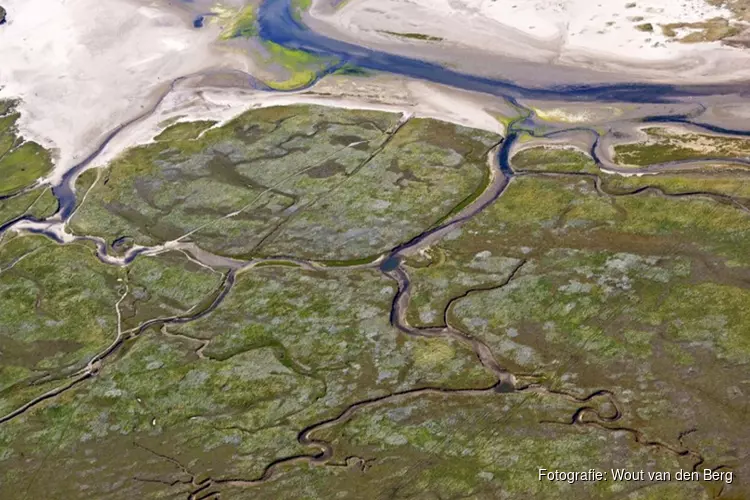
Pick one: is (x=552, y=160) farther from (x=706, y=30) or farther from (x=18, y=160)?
(x=18, y=160)

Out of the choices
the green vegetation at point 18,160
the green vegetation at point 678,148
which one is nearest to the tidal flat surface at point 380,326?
the green vegetation at point 678,148

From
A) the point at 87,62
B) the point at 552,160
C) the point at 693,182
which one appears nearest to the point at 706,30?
the point at 693,182

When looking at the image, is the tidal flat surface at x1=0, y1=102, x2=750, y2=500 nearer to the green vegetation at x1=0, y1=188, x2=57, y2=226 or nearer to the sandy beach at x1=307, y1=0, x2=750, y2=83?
the green vegetation at x1=0, y1=188, x2=57, y2=226

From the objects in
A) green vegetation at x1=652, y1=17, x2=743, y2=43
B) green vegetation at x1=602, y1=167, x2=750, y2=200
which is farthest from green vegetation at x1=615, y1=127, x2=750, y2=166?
green vegetation at x1=652, y1=17, x2=743, y2=43

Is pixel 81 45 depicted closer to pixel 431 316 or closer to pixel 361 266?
pixel 361 266

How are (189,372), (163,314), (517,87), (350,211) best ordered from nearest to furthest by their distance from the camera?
(189,372) < (163,314) < (350,211) < (517,87)

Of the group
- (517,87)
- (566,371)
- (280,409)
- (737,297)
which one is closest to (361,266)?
(280,409)
